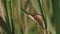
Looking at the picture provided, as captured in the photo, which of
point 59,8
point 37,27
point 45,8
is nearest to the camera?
point 59,8

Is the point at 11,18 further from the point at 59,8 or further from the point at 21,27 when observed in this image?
the point at 59,8

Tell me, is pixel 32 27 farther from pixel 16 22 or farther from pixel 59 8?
pixel 59 8

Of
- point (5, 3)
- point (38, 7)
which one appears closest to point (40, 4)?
point (38, 7)

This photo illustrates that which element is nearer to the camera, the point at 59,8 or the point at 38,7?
the point at 59,8

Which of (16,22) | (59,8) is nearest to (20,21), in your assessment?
(16,22)

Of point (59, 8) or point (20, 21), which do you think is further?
point (20, 21)

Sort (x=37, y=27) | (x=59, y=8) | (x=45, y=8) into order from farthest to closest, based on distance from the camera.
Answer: (x=37, y=27), (x=45, y=8), (x=59, y=8)

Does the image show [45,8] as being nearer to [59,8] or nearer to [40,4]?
[40,4]
